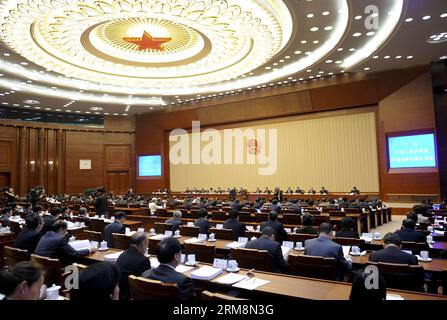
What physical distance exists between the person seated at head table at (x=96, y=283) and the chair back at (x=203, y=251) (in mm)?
1980

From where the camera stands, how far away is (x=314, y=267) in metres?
3.44

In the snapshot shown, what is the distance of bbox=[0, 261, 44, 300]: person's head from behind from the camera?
1.98 m

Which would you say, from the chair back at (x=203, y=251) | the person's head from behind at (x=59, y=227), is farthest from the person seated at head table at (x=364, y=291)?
the person's head from behind at (x=59, y=227)

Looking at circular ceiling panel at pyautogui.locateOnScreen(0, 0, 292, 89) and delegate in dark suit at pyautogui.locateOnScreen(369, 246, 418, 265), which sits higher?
circular ceiling panel at pyautogui.locateOnScreen(0, 0, 292, 89)

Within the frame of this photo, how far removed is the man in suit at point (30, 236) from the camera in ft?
15.0

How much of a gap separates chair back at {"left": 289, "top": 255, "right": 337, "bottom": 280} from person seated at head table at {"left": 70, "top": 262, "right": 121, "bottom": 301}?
80.0 inches

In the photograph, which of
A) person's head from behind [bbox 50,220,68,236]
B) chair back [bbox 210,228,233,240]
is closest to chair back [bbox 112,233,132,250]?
person's head from behind [bbox 50,220,68,236]

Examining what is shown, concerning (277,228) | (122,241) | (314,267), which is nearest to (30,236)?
(122,241)

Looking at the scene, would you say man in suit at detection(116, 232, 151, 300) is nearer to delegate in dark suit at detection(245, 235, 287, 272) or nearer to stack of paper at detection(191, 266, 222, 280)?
stack of paper at detection(191, 266, 222, 280)

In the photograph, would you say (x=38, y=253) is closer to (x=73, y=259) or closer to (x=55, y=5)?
(x=73, y=259)

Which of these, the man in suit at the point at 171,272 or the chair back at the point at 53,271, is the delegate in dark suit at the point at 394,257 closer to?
the man in suit at the point at 171,272

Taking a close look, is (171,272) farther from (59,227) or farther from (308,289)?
(59,227)

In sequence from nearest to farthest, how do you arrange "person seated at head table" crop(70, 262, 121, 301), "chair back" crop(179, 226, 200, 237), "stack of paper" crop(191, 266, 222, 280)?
"person seated at head table" crop(70, 262, 121, 301) < "stack of paper" crop(191, 266, 222, 280) < "chair back" crop(179, 226, 200, 237)

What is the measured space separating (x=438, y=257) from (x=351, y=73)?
1146 cm
